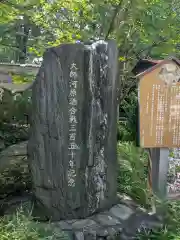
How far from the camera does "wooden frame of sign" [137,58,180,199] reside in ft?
13.3

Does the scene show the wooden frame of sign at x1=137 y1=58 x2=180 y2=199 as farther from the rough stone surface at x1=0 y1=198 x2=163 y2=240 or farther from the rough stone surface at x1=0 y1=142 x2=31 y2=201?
the rough stone surface at x1=0 y1=142 x2=31 y2=201

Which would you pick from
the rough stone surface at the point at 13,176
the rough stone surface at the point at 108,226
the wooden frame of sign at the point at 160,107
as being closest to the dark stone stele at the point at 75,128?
the rough stone surface at the point at 108,226

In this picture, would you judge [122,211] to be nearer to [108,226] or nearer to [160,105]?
[108,226]

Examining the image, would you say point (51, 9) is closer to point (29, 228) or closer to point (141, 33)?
point (141, 33)

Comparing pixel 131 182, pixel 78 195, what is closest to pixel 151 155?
pixel 131 182

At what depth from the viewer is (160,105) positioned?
4121mm

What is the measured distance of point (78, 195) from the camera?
12.6 ft

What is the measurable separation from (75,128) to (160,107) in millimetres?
1115

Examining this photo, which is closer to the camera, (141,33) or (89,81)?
(89,81)

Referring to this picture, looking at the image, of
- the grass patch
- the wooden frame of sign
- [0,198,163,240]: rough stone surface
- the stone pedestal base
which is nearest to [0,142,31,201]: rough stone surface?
[0,198,163,240]: rough stone surface

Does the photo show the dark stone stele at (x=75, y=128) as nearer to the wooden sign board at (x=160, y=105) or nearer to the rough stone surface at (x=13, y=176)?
the wooden sign board at (x=160, y=105)

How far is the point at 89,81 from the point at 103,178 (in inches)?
44.3

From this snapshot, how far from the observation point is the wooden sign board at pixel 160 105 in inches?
159

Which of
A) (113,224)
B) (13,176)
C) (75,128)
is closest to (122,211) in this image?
(113,224)
